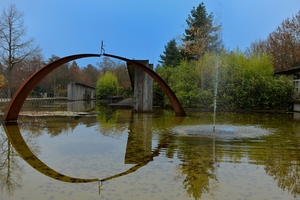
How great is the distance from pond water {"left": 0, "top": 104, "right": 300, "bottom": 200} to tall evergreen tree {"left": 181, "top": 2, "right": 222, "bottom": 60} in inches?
717

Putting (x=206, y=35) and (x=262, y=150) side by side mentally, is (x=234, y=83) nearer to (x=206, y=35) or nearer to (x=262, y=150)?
(x=206, y=35)

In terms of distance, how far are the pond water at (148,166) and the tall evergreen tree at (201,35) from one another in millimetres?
18220

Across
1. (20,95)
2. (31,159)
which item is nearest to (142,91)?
(20,95)

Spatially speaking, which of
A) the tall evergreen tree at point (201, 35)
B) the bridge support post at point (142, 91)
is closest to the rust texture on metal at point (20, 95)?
the bridge support post at point (142, 91)

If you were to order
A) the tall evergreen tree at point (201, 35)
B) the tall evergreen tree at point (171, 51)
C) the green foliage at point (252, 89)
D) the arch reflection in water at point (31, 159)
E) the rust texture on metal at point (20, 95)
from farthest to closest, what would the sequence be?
1. the tall evergreen tree at point (171, 51)
2. the tall evergreen tree at point (201, 35)
3. the green foliage at point (252, 89)
4. the rust texture on metal at point (20, 95)
5. the arch reflection in water at point (31, 159)

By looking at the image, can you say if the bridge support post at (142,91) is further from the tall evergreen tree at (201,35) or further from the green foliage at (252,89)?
the tall evergreen tree at (201,35)

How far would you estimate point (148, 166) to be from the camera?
465 cm

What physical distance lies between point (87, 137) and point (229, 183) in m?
4.42

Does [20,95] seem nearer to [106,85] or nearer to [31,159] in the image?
[31,159]

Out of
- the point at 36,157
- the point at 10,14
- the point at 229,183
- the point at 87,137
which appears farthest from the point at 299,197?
the point at 10,14

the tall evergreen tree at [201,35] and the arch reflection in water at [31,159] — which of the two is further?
the tall evergreen tree at [201,35]

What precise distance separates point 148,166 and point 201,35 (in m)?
21.9

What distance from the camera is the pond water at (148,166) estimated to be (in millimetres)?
3510

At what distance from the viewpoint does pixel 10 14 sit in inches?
1080
